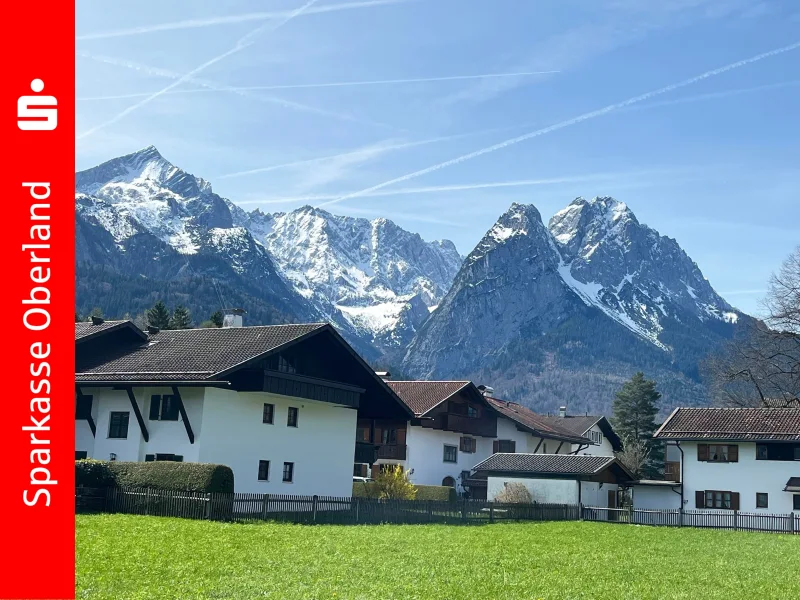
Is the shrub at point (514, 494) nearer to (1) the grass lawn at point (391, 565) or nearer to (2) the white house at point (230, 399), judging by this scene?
(2) the white house at point (230, 399)

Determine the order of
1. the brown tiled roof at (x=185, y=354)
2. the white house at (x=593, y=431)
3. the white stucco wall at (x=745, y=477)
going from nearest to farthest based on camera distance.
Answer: the brown tiled roof at (x=185, y=354)
the white stucco wall at (x=745, y=477)
the white house at (x=593, y=431)

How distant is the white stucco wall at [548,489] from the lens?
2196 inches

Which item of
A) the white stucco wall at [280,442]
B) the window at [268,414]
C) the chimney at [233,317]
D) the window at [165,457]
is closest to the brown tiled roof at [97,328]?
the window at [165,457]

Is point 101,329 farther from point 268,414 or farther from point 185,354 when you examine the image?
point 268,414

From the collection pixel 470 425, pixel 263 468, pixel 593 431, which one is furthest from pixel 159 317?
pixel 263 468

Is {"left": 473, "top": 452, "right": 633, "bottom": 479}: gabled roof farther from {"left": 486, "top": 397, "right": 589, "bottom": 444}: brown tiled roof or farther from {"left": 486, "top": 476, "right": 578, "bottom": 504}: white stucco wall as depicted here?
{"left": 486, "top": 397, "right": 589, "bottom": 444}: brown tiled roof

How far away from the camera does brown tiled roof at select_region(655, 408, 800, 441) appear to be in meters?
53.2

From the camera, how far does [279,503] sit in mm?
32781

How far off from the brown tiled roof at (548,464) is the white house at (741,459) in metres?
4.31

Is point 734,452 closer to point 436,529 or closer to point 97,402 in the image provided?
point 436,529

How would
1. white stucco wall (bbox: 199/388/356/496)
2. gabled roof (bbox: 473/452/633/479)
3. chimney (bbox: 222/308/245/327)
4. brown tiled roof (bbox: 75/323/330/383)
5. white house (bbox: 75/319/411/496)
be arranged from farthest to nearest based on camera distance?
gabled roof (bbox: 473/452/633/479) < chimney (bbox: 222/308/245/327) < white stucco wall (bbox: 199/388/356/496) < white house (bbox: 75/319/411/496) < brown tiled roof (bbox: 75/323/330/383)
